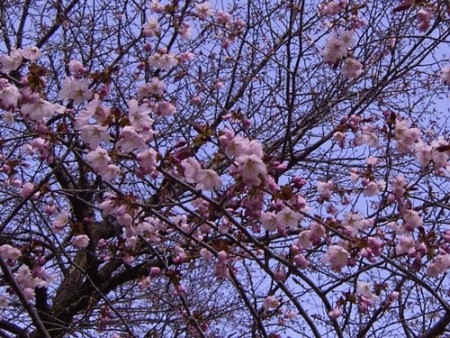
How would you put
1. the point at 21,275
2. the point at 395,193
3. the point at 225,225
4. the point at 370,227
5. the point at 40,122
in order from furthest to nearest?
the point at 21,275
the point at 370,227
the point at 225,225
the point at 395,193
the point at 40,122

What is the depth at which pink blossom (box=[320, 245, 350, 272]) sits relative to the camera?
2.97 m

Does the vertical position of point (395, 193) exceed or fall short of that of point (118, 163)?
it falls short

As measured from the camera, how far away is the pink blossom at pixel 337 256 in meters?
2.97

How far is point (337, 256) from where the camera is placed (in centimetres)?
299

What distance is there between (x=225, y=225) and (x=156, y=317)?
9.87 feet

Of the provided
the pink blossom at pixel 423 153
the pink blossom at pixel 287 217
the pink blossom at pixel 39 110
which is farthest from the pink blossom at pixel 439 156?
the pink blossom at pixel 39 110

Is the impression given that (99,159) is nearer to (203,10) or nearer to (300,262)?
(300,262)

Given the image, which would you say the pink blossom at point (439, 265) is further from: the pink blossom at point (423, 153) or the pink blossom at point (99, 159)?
the pink blossom at point (99, 159)

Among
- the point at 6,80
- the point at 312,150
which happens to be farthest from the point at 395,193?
the point at 312,150

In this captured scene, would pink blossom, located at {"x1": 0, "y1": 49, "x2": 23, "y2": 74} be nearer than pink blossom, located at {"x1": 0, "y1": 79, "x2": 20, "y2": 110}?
No

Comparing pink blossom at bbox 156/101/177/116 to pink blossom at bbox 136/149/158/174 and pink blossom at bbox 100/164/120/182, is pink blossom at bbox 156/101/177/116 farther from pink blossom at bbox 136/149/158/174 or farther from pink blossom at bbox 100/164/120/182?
pink blossom at bbox 136/149/158/174

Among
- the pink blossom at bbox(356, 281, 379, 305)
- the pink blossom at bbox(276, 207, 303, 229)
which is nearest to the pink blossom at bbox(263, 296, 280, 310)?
the pink blossom at bbox(356, 281, 379, 305)

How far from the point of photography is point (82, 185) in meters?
5.94

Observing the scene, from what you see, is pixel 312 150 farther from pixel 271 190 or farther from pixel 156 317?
pixel 271 190
